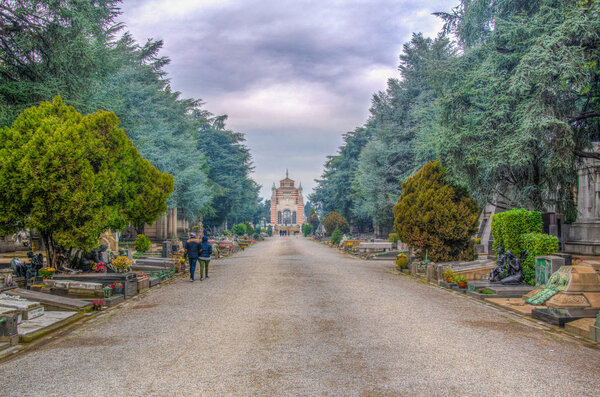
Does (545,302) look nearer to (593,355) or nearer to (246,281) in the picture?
(593,355)

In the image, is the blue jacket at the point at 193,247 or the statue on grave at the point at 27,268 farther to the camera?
the blue jacket at the point at 193,247

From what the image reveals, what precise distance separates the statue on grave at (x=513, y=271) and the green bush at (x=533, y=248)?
0.23 metres

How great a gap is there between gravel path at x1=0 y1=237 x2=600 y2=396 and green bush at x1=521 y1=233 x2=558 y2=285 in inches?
119

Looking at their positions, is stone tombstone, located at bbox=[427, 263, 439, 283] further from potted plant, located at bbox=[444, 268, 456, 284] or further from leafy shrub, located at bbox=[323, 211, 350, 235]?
leafy shrub, located at bbox=[323, 211, 350, 235]

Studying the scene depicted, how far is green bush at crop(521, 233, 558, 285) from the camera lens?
1131 cm

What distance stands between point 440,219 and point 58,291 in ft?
39.6

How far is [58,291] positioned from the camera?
9.90m

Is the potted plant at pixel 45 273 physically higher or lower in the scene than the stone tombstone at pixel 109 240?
lower

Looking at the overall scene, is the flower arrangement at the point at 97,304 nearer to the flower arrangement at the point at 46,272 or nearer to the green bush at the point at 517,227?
the flower arrangement at the point at 46,272

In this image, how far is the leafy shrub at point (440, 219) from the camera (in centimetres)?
1523

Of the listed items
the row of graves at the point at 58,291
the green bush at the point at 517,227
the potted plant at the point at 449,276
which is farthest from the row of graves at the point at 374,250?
the row of graves at the point at 58,291

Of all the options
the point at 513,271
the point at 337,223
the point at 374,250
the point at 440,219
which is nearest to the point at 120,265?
the point at 440,219

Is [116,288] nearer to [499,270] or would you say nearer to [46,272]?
[46,272]

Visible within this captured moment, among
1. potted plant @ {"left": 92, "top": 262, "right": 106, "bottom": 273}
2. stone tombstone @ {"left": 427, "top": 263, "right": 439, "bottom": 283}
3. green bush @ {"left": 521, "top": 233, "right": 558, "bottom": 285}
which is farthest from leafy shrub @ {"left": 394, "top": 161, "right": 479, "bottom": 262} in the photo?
potted plant @ {"left": 92, "top": 262, "right": 106, "bottom": 273}
